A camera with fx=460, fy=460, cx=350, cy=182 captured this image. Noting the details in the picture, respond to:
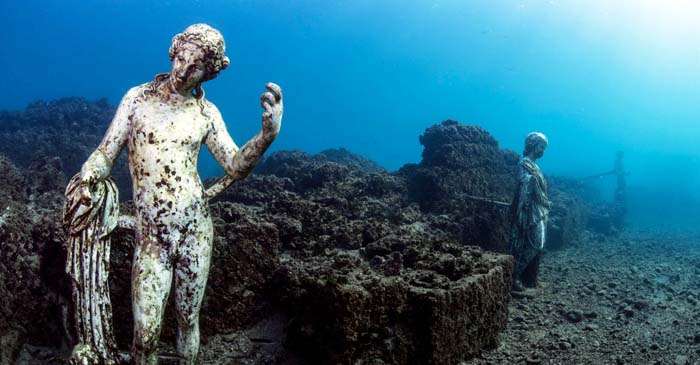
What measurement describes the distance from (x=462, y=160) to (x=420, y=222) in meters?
4.42

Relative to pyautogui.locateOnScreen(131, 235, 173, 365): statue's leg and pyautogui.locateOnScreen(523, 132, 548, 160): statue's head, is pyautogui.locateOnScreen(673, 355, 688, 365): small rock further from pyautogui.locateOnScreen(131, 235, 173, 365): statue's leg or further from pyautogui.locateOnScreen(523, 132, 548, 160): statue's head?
pyautogui.locateOnScreen(131, 235, 173, 365): statue's leg

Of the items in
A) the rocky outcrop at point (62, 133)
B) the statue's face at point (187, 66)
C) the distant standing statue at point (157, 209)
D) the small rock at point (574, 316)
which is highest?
the rocky outcrop at point (62, 133)

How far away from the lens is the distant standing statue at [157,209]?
3205mm

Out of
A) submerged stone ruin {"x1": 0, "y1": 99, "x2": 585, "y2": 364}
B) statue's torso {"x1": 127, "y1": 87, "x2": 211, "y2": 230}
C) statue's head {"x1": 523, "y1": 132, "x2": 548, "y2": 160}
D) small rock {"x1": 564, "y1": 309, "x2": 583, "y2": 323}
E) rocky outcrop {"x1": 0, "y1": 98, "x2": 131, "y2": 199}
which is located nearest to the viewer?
statue's torso {"x1": 127, "y1": 87, "x2": 211, "y2": 230}

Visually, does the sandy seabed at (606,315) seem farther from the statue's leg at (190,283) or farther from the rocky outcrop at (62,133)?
the rocky outcrop at (62,133)

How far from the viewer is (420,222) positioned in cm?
1022

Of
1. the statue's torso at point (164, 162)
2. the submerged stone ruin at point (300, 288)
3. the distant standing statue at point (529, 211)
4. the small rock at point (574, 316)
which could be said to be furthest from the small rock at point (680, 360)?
the statue's torso at point (164, 162)

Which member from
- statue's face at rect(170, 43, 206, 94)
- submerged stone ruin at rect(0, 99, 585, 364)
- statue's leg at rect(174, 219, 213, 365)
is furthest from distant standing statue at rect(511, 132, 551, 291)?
statue's face at rect(170, 43, 206, 94)

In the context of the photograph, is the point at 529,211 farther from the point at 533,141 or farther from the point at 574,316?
the point at 574,316

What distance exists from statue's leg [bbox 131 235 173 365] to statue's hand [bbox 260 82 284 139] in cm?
114

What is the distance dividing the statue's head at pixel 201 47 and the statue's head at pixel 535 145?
6.49 metres

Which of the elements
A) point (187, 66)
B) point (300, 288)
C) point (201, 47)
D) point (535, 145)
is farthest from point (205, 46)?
point (535, 145)

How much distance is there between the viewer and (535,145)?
8.38 m

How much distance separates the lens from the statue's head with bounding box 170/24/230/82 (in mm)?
3334
